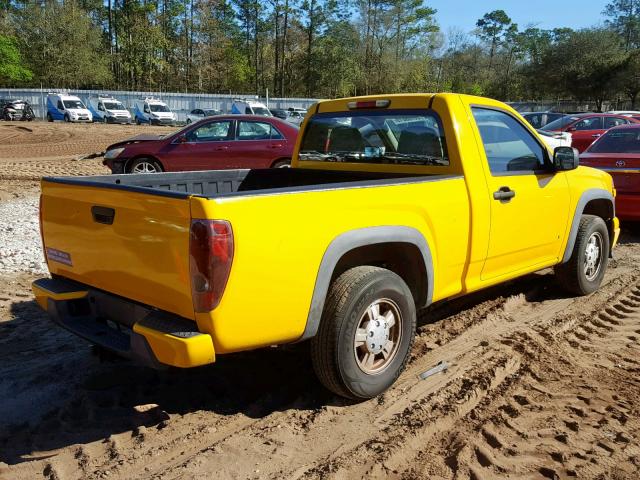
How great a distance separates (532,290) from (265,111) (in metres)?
32.9

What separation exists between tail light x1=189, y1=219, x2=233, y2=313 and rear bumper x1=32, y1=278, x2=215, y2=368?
0.62 feet

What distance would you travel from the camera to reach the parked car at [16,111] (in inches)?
1548

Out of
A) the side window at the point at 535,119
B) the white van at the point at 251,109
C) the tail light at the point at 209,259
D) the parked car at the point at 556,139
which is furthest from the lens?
the white van at the point at 251,109

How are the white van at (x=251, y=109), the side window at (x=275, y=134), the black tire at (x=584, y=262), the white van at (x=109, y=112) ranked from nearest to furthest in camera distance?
the black tire at (x=584, y=262)
the side window at (x=275, y=134)
the white van at (x=251, y=109)
the white van at (x=109, y=112)

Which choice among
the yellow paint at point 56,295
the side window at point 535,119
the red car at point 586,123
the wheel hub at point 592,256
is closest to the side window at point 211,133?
the wheel hub at point 592,256

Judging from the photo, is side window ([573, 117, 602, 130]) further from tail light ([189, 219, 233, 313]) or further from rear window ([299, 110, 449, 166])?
tail light ([189, 219, 233, 313])

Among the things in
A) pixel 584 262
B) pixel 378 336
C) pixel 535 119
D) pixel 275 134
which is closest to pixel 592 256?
pixel 584 262

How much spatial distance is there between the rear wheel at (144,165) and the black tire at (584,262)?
28.7 ft

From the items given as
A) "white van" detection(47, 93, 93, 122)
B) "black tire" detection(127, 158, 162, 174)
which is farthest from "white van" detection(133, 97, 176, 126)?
"black tire" detection(127, 158, 162, 174)

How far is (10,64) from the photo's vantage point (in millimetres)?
58844

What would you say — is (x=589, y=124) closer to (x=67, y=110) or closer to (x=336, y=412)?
(x=336, y=412)

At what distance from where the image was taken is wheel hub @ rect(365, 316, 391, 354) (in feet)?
11.6

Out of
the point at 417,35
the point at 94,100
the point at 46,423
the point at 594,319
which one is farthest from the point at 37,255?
the point at 417,35

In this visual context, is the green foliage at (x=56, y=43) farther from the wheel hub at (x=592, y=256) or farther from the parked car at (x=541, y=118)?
the wheel hub at (x=592, y=256)
